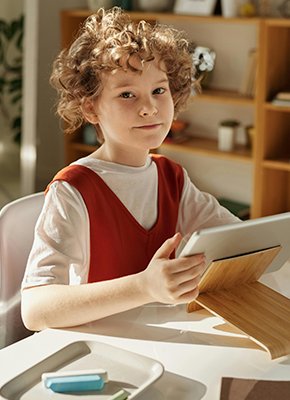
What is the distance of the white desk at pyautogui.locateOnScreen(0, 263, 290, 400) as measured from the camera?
1.32m

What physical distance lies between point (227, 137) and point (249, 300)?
9.10ft

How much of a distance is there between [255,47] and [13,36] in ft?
4.48

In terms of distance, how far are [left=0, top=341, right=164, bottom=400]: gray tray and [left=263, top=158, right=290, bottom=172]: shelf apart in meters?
2.71

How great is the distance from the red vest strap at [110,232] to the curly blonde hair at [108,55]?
0.56ft

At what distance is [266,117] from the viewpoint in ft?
13.2

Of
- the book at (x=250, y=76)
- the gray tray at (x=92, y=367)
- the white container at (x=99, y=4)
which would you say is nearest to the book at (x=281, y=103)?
the book at (x=250, y=76)

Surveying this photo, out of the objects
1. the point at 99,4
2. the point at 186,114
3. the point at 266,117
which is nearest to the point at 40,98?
the point at 99,4

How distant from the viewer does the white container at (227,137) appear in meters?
4.27

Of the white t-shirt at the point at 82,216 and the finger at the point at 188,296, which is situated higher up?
the white t-shirt at the point at 82,216

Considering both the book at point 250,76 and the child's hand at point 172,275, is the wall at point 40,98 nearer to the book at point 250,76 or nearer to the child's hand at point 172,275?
the book at point 250,76

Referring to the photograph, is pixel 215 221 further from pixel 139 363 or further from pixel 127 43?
pixel 139 363

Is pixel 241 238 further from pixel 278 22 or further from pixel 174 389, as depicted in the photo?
pixel 278 22

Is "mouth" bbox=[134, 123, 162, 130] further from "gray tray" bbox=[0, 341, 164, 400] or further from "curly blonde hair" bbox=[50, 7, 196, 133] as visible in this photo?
"gray tray" bbox=[0, 341, 164, 400]

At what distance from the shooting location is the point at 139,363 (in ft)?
4.39
